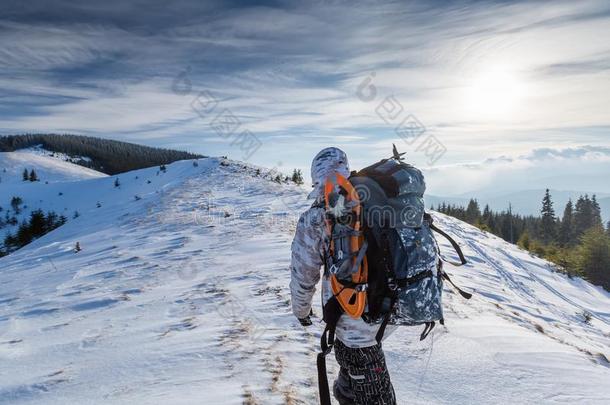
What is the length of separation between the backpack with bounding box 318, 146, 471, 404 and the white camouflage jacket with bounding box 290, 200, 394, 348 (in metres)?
0.08

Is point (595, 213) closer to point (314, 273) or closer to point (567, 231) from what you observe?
point (567, 231)

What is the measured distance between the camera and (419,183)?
119 inches

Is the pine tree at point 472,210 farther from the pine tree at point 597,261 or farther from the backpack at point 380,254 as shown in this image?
the backpack at point 380,254

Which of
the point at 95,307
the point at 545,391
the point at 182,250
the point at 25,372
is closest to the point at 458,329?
the point at 545,391

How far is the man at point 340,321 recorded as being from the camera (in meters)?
2.95

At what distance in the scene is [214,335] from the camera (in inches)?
217

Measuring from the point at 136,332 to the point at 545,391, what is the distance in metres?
5.30

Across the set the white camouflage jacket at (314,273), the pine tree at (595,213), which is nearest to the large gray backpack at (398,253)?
the white camouflage jacket at (314,273)

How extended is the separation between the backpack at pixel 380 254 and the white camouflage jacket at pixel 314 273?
79mm

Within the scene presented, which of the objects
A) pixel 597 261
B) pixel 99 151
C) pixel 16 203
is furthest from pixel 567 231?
pixel 99 151

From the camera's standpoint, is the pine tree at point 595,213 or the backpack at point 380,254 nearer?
the backpack at point 380,254

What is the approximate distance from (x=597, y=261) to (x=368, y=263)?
34775mm

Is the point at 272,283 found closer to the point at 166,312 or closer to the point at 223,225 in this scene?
the point at 166,312

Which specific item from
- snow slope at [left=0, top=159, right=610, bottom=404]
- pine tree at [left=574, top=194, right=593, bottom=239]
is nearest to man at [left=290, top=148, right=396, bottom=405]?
snow slope at [left=0, top=159, right=610, bottom=404]
